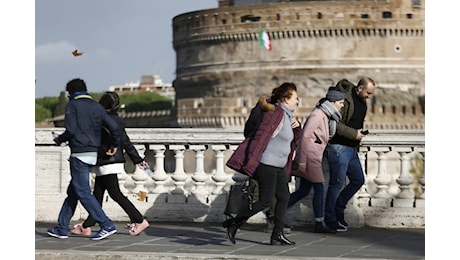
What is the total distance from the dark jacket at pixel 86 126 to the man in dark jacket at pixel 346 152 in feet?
5.68

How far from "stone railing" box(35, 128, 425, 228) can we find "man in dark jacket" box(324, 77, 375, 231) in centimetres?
46

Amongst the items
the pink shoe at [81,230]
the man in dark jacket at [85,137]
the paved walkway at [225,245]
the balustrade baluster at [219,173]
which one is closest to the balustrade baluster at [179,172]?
the balustrade baluster at [219,173]

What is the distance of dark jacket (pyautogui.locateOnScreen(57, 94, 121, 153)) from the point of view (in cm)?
788

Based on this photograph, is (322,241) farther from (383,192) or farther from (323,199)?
(383,192)

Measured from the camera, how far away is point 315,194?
8719mm

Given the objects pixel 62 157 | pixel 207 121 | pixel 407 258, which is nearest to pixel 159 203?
pixel 62 157

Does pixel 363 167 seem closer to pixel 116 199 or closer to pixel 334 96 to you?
pixel 334 96

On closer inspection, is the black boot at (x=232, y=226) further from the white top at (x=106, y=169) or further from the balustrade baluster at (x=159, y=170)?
the balustrade baluster at (x=159, y=170)

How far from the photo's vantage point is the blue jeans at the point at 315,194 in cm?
864

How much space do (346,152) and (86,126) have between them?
6.61 ft

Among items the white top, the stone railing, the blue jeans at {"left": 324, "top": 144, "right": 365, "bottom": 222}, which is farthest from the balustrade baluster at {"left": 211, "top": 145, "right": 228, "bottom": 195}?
the white top

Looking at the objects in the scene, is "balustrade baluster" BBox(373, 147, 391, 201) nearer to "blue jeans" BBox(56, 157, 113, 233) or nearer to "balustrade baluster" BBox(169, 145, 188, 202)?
"balustrade baluster" BBox(169, 145, 188, 202)

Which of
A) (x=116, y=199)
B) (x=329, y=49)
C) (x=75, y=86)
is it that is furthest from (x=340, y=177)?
(x=329, y=49)
